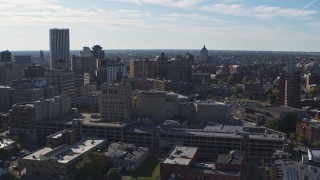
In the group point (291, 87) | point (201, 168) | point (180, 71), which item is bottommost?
point (201, 168)

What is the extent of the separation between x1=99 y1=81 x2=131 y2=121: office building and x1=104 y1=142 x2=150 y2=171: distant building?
36.0 feet

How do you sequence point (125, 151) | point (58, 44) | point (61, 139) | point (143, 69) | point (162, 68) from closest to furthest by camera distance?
1. point (125, 151)
2. point (61, 139)
3. point (162, 68)
4. point (143, 69)
5. point (58, 44)

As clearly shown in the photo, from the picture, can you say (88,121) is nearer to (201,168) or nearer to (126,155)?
(126,155)

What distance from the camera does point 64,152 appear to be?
43688 mm

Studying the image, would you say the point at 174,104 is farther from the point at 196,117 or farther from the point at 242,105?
the point at 242,105

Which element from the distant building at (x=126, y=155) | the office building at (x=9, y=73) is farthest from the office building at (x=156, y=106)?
the office building at (x=9, y=73)

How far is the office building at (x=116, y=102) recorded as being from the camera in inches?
2302

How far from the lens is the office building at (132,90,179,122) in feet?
206

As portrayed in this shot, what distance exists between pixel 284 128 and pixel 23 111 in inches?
1441

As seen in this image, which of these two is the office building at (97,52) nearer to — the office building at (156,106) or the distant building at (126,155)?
the office building at (156,106)

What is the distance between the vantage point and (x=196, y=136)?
1965 inches

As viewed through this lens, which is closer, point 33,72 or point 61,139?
point 61,139

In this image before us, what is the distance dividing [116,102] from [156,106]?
694 cm

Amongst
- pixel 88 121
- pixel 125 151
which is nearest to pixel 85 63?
pixel 88 121
